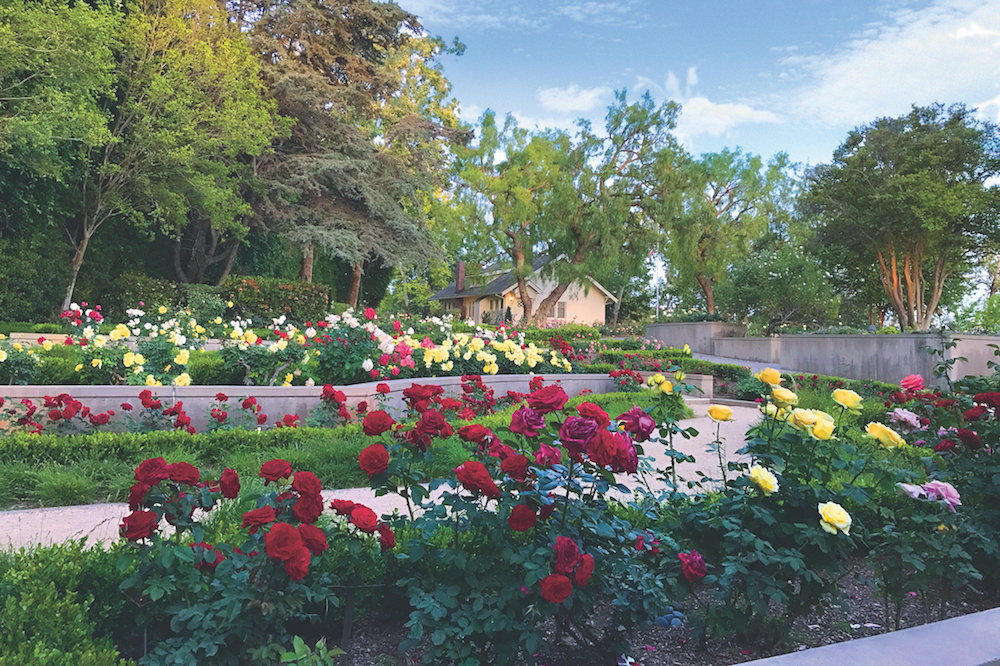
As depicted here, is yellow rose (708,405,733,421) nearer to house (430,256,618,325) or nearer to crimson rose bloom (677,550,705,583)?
crimson rose bloom (677,550,705,583)

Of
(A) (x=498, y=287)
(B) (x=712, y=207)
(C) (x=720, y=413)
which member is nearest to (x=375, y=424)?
(C) (x=720, y=413)

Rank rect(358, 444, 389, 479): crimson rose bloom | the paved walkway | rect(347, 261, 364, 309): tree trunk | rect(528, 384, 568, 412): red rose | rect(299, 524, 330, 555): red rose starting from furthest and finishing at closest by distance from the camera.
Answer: rect(347, 261, 364, 309): tree trunk < the paved walkway < rect(528, 384, 568, 412): red rose < rect(358, 444, 389, 479): crimson rose bloom < rect(299, 524, 330, 555): red rose

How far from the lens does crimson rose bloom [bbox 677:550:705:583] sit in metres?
2.01

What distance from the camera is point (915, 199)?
1888 cm

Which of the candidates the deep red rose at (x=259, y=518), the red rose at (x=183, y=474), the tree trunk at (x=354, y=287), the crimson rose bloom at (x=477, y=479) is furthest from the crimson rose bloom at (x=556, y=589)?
the tree trunk at (x=354, y=287)

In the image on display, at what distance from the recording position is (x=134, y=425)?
483 centimetres

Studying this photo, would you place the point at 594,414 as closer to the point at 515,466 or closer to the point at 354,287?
the point at 515,466

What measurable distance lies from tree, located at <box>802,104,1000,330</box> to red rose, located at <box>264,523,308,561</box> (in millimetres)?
22567

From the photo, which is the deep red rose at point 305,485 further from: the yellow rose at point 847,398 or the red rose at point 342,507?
the yellow rose at point 847,398

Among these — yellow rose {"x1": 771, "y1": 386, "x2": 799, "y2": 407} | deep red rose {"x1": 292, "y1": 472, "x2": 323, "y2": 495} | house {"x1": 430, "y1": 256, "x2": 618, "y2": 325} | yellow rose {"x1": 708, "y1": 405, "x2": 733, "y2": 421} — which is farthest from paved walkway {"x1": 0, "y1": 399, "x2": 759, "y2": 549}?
house {"x1": 430, "y1": 256, "x2": 618, "y2": 325}

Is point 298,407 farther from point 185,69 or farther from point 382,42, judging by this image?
point 382,42

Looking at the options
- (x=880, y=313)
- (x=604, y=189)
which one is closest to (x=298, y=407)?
(x=604, y=189)

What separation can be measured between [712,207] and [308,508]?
1081 inches

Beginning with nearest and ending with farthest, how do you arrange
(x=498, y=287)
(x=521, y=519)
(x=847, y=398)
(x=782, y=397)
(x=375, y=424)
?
(x=521, y=519), (x=375, y=424), (x=782, y=397), (x=847, y=398), (x=498, y=287)
